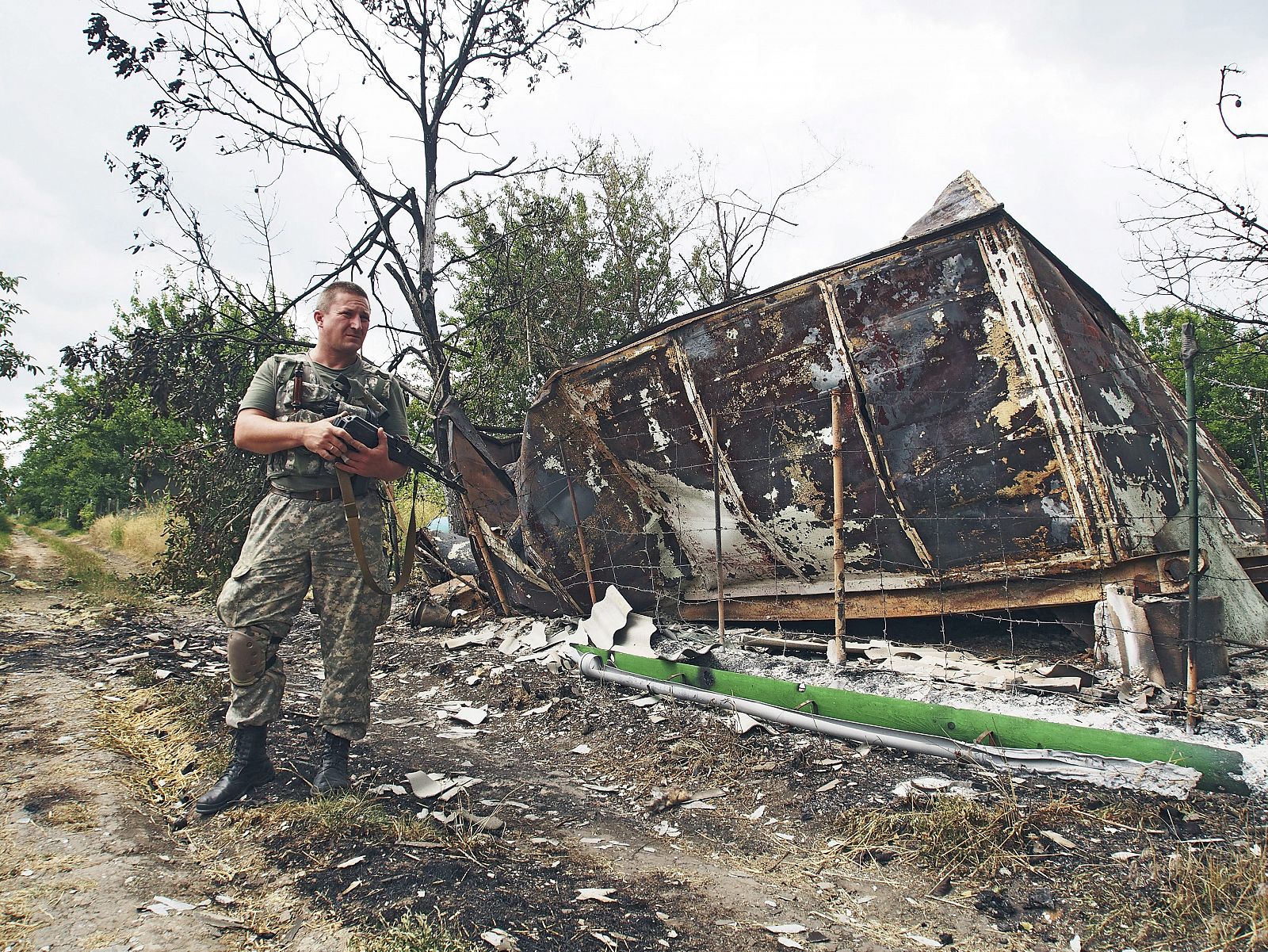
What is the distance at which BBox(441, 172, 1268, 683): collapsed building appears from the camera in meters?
3.83

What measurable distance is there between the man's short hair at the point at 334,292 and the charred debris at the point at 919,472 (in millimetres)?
2559

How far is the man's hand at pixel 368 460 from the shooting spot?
8.57 ft

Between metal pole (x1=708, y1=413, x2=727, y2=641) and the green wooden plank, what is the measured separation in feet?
2.36

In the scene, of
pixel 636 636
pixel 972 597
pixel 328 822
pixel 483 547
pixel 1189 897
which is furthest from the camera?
pixel 483 547

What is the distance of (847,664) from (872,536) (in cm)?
83

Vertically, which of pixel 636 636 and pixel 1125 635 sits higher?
pixel 1125 635

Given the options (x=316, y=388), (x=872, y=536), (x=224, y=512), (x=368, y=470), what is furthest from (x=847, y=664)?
(x=224, y=512)

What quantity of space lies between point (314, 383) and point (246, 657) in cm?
107

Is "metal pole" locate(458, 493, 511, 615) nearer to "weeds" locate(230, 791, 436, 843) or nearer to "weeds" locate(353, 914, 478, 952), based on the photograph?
"weeds" locate(230, 791, 436, 843)

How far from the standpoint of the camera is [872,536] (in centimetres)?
441

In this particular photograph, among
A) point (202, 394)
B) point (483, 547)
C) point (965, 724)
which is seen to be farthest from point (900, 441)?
point (202, 394)

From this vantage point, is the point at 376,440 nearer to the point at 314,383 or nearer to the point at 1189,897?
the point at 314,383

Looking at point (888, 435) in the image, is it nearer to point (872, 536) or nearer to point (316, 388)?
point (872, 536)

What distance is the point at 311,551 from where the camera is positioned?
8.89 feet
